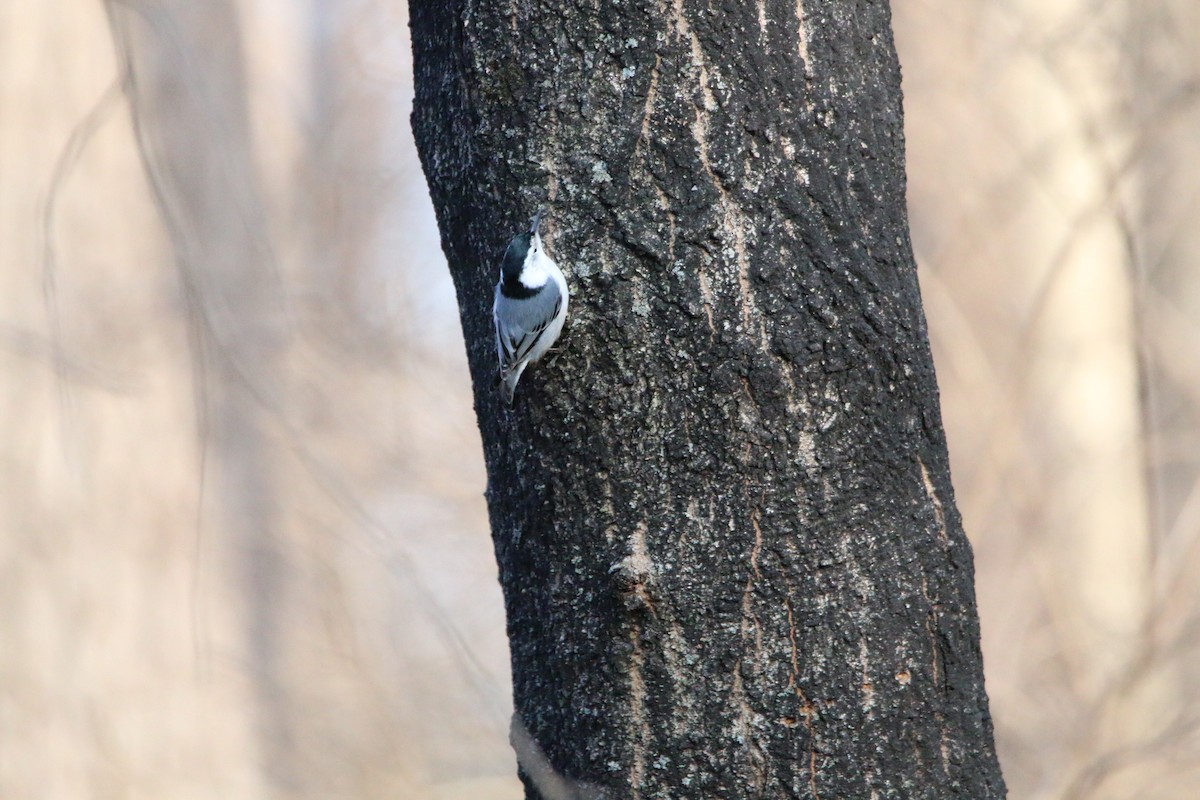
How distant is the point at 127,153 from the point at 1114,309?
438cm

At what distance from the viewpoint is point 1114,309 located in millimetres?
4102

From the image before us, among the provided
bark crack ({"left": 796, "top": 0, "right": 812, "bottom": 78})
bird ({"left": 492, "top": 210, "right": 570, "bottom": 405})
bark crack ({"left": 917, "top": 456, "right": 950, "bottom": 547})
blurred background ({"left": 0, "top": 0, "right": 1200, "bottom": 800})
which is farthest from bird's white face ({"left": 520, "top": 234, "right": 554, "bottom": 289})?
blurred background ({"left": 0, "top": 0, "right": 1200, "bottom": 800})

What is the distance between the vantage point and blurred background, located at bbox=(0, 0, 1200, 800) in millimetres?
3914

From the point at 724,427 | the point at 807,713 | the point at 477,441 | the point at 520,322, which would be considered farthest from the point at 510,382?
the point at 477,441

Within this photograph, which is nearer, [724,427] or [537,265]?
[724,427]

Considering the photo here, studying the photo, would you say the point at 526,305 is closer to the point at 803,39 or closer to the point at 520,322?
the point at 520,322

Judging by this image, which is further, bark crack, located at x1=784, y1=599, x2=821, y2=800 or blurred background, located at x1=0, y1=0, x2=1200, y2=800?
blurred background, located at x1=0, y1=0, x2=1200, y2=800

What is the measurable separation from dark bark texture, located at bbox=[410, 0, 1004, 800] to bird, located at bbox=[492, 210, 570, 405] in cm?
3

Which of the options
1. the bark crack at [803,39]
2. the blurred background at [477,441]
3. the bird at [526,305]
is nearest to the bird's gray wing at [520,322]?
the bird at [526,305]

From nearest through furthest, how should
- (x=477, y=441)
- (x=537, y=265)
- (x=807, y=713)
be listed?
(x=807, y=713), (x=537, y=265), (x=477, y=441)

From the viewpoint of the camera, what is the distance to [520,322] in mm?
1227

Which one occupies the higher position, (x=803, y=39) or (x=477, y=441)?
(x=803, y=39)

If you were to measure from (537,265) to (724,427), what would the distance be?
314 mm

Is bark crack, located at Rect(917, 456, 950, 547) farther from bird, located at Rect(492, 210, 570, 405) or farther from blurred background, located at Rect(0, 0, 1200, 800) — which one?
blurred background, located at Rect(0, 0, 1200, 800)
